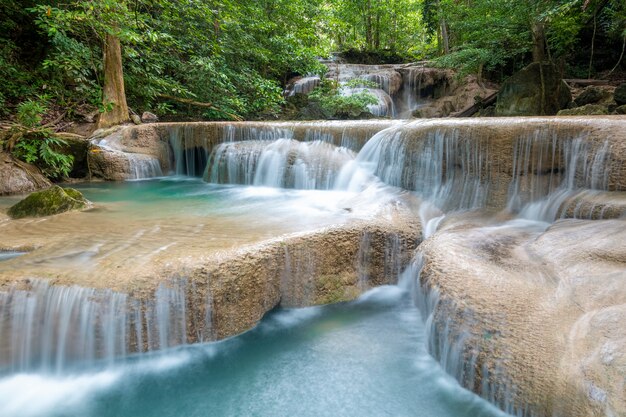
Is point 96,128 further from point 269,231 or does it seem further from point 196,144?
point 269,231

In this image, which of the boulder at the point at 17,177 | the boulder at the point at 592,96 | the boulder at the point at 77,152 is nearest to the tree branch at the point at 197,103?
the boulder at the point at 77,152

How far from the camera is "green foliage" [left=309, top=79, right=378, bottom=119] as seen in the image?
1151cm

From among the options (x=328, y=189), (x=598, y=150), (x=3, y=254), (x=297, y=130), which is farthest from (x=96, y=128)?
(x=598, y=150)

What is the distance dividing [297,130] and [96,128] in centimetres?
498

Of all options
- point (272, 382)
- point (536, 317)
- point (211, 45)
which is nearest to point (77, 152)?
point (211, 45)

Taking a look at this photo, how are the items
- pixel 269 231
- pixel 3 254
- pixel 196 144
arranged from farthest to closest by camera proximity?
pixel 196 144 → pixel 269 231 → pixel 3 254

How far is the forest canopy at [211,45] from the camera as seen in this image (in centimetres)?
809

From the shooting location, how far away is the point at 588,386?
6.24 ft

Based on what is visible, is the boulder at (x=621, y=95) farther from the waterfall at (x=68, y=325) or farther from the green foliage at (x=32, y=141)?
the green foliage at (x=32, y=141)

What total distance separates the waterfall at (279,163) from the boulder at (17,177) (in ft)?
9.73

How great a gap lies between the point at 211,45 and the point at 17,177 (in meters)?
6.24

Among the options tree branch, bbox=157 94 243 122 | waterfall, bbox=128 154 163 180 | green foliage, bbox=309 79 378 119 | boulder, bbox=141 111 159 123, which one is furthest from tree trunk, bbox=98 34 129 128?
green foliage, bbox=309 79 378 119

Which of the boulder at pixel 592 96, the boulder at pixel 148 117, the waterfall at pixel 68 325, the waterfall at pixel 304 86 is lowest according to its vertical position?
the waterfall at pixel 68 325

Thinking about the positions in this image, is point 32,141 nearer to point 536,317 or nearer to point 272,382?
point 272,382
